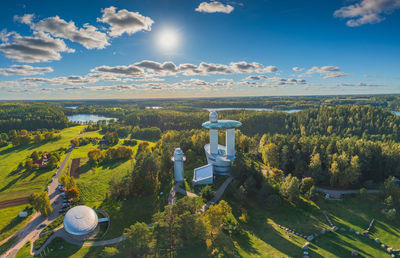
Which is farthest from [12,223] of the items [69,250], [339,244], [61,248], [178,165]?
[339,244]

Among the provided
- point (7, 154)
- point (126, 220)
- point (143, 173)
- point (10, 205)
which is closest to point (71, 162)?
point (10, 205)

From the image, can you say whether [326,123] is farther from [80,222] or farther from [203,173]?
[80,222]

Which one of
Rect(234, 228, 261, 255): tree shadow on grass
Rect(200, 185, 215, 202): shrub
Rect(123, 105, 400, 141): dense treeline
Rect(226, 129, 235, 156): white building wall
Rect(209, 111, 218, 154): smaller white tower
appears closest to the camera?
Rect(234, 228, 261, 255): tree shadow on grass

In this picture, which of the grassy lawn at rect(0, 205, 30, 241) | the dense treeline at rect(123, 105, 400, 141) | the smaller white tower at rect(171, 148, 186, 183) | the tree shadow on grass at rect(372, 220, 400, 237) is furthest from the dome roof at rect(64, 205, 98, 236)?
the dense treeline at rect(123, 105, 400, 141)

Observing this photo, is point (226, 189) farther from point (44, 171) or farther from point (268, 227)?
point (44, 171)

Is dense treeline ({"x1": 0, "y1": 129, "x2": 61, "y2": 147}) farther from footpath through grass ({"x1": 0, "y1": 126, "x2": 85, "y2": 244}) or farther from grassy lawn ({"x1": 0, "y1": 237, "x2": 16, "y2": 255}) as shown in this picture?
grassy lawn ({"x1": 0, "y1": 237, "x2": 16, "y2": 255})

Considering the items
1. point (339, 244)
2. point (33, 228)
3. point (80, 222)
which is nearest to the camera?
point (339, 244)
